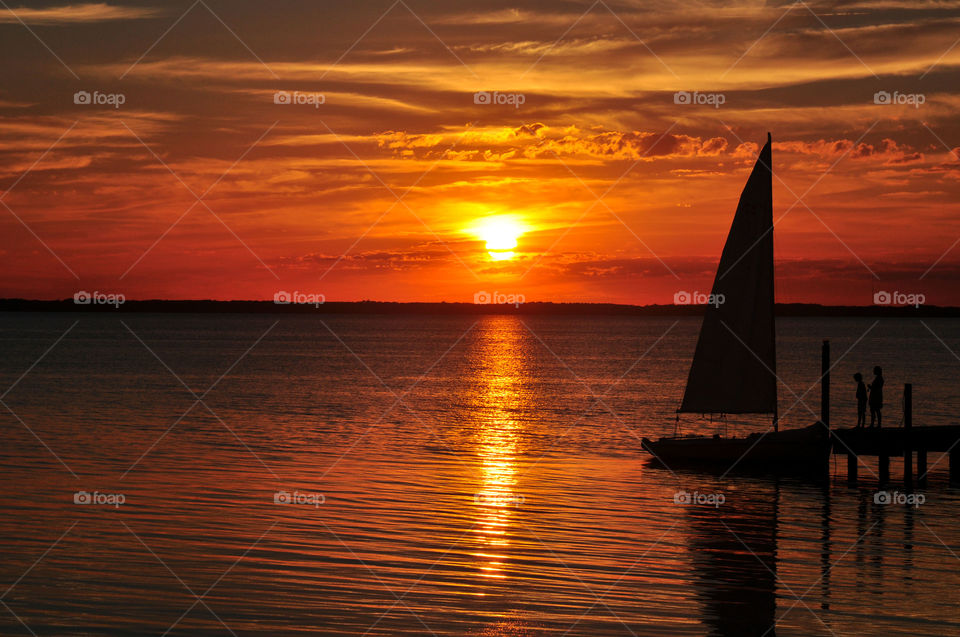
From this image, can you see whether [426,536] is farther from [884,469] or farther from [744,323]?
[884,469]

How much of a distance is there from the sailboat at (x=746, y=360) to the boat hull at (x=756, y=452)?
0.04 meters

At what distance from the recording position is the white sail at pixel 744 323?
36.5m

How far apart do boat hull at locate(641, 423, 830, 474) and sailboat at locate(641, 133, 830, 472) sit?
4 centimetres

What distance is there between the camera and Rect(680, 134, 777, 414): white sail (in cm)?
3650

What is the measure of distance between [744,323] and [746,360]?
4.88 ft

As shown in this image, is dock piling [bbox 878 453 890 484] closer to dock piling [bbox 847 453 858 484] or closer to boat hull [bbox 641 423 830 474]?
dock piling [bbox 847 453 858 484]

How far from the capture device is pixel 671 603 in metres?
18.7

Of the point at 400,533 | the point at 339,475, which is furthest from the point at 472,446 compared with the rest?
the point at 400,533

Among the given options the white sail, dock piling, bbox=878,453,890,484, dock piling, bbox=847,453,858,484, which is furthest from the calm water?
the white sail

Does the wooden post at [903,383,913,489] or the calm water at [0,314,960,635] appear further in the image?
the wooden post at [903,383,913,489]

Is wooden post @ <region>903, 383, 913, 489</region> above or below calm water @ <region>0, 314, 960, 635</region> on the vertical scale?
above

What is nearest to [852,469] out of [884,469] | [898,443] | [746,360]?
[884,469]

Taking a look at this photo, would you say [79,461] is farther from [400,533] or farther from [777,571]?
[777,571]

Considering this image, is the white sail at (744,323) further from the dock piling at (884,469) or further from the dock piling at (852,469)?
the dock piling at (884,469)
